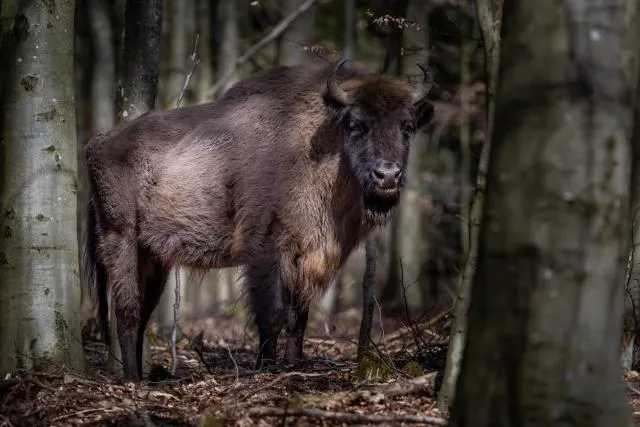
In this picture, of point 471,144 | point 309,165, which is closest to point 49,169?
point 309,165

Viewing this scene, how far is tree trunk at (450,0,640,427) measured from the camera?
4141 millimetres

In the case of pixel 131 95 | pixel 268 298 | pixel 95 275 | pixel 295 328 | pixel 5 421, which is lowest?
pixel 5 421

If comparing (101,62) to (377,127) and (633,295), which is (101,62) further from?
(633,295)

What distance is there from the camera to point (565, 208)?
414 cm

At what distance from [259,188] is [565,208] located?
5.30m

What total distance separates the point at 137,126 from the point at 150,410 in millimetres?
4370

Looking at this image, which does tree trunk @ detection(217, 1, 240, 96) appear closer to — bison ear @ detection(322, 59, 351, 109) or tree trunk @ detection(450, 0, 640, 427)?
bison ear @ detection(322, 59, 351, 109)

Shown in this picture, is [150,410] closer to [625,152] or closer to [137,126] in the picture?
[625,152]

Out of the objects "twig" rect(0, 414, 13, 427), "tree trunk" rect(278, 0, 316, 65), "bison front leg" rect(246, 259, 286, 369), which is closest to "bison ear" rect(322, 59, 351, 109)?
"bison front leg" rect(246, 259, 286, 369)

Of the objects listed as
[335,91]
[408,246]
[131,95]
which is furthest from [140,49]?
[408,246]

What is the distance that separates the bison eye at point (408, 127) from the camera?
9.15 metres

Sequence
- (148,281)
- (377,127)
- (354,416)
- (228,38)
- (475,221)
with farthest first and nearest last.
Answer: (228,38) → (148,281) → (377,127) → (475,221) → (354,416)

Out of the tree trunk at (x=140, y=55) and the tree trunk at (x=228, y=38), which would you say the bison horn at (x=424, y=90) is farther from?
the tree trunk at (x=228, y=38)

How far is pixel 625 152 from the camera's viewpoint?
4.21m
